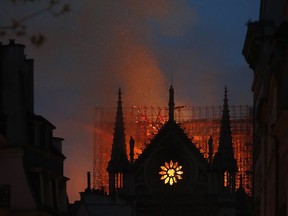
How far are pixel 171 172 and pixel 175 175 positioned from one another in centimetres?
52

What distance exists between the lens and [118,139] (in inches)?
5049

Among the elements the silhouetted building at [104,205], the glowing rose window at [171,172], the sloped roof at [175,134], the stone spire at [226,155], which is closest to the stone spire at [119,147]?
the sloped roof at [175,134]

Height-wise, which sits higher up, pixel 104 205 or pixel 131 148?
pixel 131 148

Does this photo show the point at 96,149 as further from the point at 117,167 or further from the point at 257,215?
the point at 257,215

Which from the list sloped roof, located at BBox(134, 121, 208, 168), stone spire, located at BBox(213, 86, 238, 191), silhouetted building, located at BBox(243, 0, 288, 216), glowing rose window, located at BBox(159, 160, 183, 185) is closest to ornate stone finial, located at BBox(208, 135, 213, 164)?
sloped roof, located at BBox(134, 121, 208, 168)

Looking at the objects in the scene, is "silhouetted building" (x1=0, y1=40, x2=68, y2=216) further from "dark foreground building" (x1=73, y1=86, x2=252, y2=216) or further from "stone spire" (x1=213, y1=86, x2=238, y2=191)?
"stone spire" (x1=213, y1=86, x2=238, y2=191)

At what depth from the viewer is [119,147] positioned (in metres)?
128

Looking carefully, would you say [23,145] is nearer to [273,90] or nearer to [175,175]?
[273,90]

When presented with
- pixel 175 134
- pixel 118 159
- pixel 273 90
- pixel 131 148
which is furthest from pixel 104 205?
pixel 273 90

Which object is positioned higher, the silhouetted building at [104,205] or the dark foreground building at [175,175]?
the dark foreground building at [175,175]

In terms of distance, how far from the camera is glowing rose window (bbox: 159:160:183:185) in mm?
129500

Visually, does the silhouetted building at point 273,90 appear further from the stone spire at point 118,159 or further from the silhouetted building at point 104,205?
the stone spire at point 118,159

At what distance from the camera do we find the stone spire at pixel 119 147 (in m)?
127

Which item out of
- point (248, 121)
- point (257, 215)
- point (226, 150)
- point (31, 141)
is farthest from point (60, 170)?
point (248, 121)
